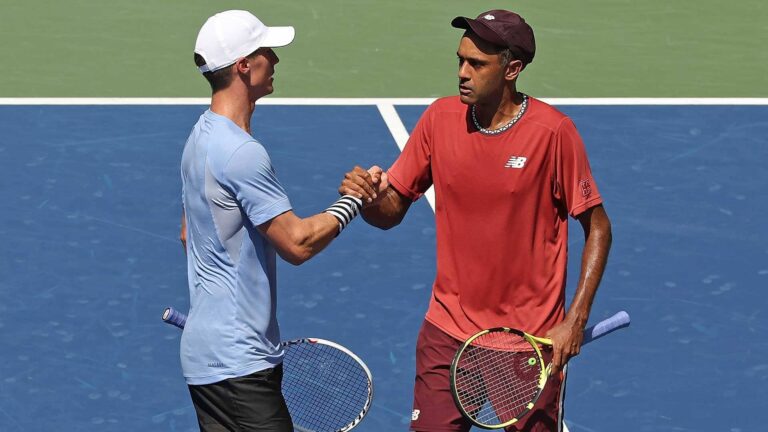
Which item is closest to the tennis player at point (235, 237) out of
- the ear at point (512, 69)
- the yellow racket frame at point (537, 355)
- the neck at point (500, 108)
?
the yellow racket frame at point (537, 355)

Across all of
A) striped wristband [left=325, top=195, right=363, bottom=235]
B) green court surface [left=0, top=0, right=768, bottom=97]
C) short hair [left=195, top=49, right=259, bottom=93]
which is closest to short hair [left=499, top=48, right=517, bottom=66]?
striped wristband [left=325, top=195, right=363, bottom=235]

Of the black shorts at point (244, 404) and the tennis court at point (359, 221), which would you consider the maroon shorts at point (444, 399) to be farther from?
the tennis court at point (359, 221)

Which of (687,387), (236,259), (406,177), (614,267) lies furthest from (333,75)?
(236,259)

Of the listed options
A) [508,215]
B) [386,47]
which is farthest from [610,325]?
[386,47]

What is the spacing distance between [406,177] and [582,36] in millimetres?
9517

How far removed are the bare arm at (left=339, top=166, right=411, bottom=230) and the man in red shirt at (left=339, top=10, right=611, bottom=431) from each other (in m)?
0.01

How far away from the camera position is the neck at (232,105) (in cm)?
599

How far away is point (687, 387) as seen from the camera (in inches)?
346

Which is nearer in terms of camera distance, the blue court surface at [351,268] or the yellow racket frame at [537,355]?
the yellow racket frame at [537,355]

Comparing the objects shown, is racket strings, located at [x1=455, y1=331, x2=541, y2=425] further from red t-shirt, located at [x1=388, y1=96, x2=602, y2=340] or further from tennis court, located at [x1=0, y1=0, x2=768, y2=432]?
tennis court, located at [x1=0, y1=0, x2=768, y2=432]

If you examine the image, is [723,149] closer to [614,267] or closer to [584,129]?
[584,129]

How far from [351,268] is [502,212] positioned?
390 cm

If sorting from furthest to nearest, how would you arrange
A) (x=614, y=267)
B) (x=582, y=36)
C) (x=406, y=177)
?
Answer: (x=582, y=36) < (x=614, y=267) < (x=406, y=177)

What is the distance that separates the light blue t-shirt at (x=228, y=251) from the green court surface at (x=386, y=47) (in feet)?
26.4
